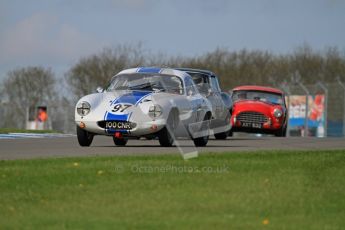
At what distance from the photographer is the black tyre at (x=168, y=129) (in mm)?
16688

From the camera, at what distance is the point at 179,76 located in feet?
59.4

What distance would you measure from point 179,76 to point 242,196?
8.62 m

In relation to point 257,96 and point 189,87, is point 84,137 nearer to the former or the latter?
point 189,87

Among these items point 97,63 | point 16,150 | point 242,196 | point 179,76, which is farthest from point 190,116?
point 97,63

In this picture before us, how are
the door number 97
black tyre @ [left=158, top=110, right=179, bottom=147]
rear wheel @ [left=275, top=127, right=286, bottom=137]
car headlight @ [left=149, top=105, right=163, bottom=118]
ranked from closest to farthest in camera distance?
the door number 97
car headlight @ [left=149, top=105, right=163, bottom=118]
black tyre @ [left=158, top=110, right=179, bottom=147]
rear wheel @ [left=275, top=127, right=286, bottom=137]

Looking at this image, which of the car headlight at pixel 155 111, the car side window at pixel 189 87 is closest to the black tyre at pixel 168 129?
the car headlight at pixel 155 111

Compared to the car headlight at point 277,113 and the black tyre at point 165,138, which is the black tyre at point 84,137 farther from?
the car headlight at point 277,113

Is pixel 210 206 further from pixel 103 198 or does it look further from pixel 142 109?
pixel 142 109

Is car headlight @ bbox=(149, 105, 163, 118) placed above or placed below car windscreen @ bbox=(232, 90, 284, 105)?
above

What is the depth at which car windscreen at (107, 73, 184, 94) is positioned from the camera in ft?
57.5

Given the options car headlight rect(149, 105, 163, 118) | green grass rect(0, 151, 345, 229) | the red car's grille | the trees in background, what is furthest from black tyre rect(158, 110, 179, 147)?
the trees in background

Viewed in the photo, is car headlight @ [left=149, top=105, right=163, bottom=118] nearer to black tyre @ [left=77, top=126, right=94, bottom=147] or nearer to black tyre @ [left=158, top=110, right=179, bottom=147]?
black tyre @ [left=158, top=110, right=179, bottom=147]

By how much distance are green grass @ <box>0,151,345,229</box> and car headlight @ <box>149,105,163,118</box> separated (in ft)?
10.2

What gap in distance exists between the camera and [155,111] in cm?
1636
